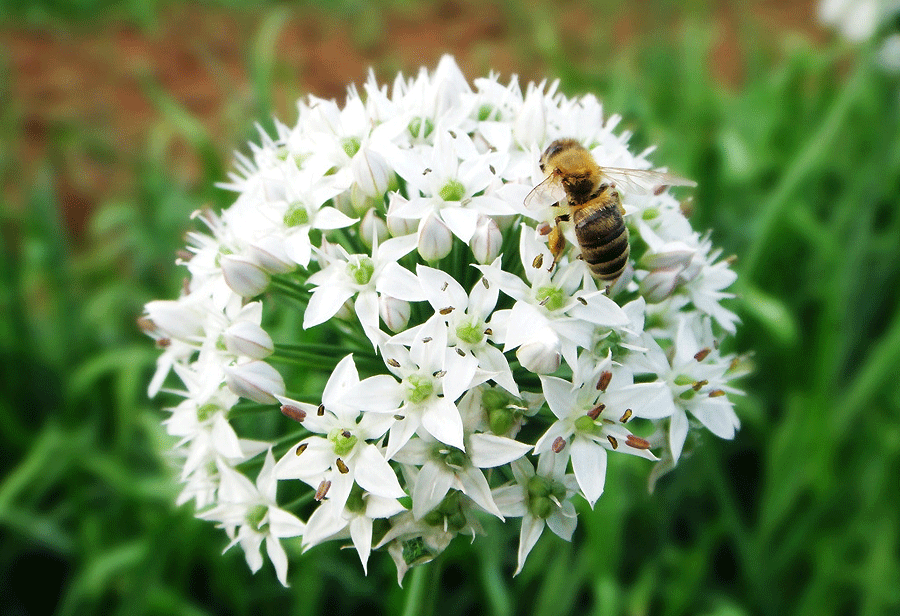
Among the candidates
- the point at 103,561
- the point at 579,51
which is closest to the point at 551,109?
the point at 103,561

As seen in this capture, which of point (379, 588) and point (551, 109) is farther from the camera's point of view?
point (379, 588)

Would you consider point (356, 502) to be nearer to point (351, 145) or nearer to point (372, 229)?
point (372, 229)

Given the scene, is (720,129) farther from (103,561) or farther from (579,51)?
(103,561)

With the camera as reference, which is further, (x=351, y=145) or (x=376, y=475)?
(x=351, y=145)

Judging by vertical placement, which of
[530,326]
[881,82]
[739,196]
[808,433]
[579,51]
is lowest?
[530,326]

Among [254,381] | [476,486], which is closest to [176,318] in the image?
[254,381]

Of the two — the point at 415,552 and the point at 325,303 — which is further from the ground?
the point at 325,303

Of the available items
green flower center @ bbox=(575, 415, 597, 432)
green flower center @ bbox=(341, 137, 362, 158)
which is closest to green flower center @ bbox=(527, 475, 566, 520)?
green flower center @ bbox=(575, 415, 597, 432)

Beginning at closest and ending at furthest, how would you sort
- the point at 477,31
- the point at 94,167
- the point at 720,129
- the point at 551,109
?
the point at 551,109, the point at 720,129, the point at 94,167, the point at 477,31
